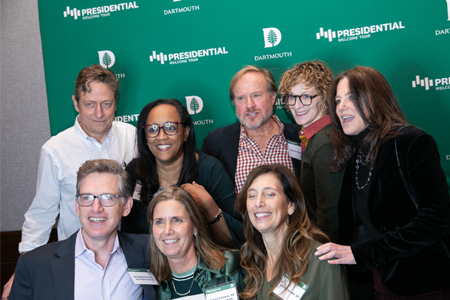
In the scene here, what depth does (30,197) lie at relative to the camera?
14.7 ft

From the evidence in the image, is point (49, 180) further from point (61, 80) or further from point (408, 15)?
point (408, 15)

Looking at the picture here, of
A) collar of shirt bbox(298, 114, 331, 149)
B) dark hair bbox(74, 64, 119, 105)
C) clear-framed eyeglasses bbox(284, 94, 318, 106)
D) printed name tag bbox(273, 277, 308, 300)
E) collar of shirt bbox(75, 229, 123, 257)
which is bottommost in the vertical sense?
printed name tag bbox(273, 277, 308, 300)

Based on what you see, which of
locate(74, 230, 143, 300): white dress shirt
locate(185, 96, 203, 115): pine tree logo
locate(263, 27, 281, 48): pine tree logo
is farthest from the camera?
locate(185, 96, 203, 115): pine tree logo

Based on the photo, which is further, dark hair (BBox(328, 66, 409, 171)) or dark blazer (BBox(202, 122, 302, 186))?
dark blazer (BBox(202, 122, 302, 186))

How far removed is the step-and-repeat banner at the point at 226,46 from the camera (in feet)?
11.4

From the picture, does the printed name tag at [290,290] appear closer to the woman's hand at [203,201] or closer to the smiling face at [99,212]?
the woman's hand at [203,201]

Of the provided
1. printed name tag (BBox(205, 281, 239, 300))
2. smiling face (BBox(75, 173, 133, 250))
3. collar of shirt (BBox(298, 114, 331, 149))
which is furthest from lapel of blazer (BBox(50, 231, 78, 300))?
collar of shirt (BBox(298, 114, 331, 149))

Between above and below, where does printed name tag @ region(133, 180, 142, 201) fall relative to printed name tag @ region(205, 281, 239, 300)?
above

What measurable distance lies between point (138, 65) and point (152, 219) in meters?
2.25

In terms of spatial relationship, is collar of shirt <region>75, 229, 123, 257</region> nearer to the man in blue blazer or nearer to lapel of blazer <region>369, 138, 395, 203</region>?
the man in blue blazer

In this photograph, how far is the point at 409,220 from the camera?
209cm

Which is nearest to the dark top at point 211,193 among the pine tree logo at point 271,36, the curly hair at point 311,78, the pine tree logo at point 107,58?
the curly hair at point 311,78

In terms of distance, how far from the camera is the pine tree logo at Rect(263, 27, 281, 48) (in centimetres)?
375

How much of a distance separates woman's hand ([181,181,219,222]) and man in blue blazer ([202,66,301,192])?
56 centimetres
